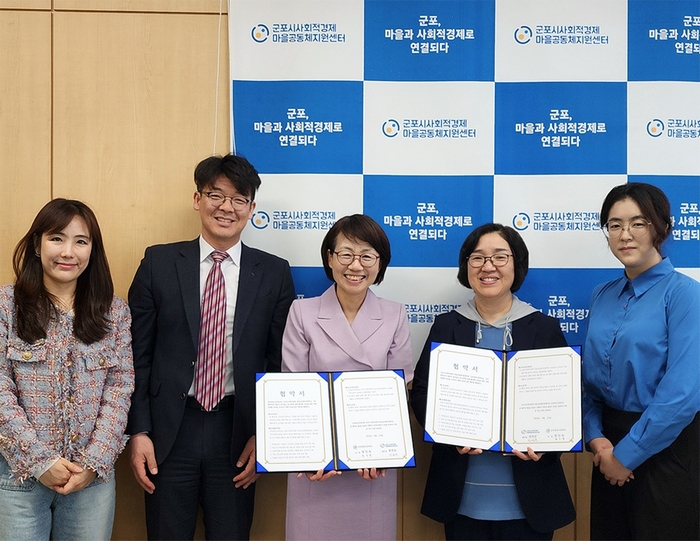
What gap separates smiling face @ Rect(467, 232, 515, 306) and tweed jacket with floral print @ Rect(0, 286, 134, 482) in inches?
55.6

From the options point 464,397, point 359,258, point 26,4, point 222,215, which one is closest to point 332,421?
point 464,397

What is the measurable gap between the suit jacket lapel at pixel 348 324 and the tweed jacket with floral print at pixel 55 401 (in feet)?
2.64

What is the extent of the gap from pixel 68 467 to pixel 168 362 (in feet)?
1.65

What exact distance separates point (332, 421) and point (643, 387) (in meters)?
1.14

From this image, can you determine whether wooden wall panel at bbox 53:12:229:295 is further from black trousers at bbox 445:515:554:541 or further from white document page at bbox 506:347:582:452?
black trousers at bbox 445:515:554:541

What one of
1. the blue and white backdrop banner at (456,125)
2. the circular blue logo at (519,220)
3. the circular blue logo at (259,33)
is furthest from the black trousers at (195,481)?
the circular blue logo at (259,33)

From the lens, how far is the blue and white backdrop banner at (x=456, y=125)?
9.20 ft

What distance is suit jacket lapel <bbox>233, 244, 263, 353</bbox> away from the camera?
2.36m

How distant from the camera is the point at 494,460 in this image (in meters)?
2.22

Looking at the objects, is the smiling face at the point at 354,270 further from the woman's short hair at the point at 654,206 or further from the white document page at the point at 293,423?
the woman's short hair at the point at 654,206

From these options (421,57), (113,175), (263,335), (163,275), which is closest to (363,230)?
(263,335)

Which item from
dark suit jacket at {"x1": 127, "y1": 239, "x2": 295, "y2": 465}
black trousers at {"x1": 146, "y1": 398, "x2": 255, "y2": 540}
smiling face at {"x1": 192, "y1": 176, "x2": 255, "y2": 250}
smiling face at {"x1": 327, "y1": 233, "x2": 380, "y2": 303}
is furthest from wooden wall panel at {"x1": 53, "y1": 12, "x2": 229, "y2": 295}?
black trousers at {"x1": 146, "y1": 398, "x2": 255, "y2": 540}

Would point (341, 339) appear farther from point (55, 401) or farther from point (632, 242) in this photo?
point (632, 242)

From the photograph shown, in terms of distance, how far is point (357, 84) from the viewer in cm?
281
